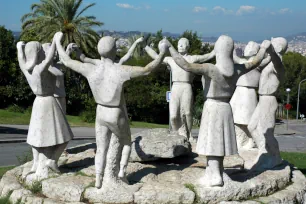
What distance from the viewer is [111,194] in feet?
19.7

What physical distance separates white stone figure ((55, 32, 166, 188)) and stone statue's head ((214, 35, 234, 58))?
928 millimetres

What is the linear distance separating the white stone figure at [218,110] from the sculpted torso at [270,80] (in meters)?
1.41

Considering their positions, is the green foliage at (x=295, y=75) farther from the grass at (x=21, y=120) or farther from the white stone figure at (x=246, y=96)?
the white stone figure at (x=246, y=96)

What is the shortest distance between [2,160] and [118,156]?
26.8ft

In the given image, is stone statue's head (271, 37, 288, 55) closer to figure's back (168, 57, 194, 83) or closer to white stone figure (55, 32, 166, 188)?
figure's back (168, 57, 194, 83)

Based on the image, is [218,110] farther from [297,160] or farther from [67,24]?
[67,24]

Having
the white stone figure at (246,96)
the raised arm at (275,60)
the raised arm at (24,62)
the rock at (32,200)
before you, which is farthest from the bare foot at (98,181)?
the white stone figure at (246,96)

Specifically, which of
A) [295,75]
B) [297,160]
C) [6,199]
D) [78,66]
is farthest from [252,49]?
[295,75]

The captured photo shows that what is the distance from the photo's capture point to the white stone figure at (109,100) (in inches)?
232

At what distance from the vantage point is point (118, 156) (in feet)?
20.4

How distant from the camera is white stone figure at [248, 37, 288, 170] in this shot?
757 cm

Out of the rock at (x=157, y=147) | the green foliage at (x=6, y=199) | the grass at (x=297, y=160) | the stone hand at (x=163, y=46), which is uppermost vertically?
the stone hand at (x=163, y=46)

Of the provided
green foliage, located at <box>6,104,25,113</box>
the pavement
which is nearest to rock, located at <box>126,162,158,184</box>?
the pavement

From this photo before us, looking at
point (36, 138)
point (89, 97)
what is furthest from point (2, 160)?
point (89, 97)
